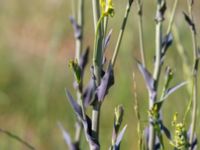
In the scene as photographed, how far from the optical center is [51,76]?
2035 mm

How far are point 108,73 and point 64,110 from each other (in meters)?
2.98

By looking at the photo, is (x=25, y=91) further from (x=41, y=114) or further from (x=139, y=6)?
(x=139, y=6)

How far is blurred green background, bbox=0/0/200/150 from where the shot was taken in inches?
86.1

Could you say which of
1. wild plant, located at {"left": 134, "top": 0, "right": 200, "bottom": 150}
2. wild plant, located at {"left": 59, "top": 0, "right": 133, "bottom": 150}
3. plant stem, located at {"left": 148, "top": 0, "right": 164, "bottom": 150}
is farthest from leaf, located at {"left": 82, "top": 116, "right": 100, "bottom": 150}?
plant stem, located at {"left": 148, "top": 0, "right": 164, "bottom": 150}

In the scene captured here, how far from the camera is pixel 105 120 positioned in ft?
13.9

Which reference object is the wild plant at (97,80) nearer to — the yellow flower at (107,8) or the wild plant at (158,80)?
the yellow flower at (107,8)

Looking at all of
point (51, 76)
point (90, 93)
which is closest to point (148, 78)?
point (90, 93)

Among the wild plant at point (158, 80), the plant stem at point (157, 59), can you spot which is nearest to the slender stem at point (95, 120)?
the wild plant at point (158, 80)

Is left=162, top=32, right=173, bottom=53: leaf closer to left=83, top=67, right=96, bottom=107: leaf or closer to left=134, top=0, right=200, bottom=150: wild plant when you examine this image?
left=134, top=0, right=200, bottom=150: wild plant

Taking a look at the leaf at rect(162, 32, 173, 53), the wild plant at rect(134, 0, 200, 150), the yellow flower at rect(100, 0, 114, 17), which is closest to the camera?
the yellow flower at rect(100, 0, 114, 17)

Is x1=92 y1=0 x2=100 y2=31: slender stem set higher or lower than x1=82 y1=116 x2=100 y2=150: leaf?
higher

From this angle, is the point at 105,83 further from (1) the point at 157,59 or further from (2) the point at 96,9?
(1) the point at 157,59

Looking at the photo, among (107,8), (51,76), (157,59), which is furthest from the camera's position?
(51,76)

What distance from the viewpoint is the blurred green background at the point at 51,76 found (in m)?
2.19
